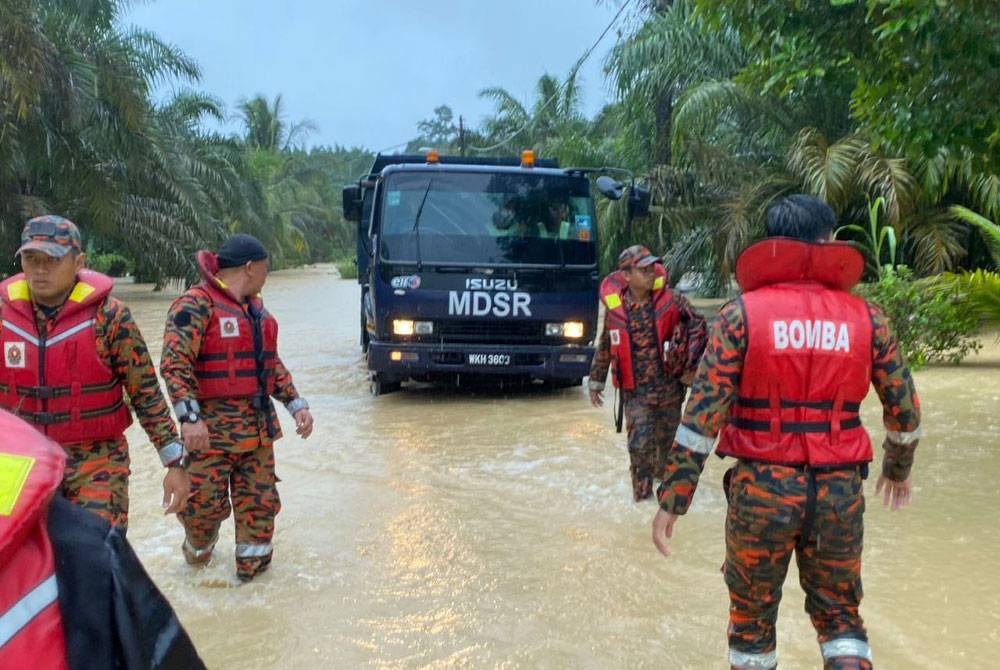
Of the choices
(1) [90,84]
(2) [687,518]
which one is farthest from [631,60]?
(2) [687,518]

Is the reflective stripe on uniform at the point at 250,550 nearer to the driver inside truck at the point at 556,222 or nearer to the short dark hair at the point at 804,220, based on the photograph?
the short dark hair at the point at 804,220

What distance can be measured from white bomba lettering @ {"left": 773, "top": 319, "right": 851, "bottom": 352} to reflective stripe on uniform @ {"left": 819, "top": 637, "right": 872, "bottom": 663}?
3.04 ft

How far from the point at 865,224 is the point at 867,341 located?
46.5 ft

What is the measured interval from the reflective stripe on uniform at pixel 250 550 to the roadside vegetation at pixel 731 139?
423 centimetres

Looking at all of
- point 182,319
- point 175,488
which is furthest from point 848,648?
point 182,319

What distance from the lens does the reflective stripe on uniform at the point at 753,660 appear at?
3275 mm

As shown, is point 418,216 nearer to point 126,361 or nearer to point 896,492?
point 126,361

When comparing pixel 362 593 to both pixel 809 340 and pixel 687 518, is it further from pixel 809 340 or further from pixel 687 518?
pixel 809 340

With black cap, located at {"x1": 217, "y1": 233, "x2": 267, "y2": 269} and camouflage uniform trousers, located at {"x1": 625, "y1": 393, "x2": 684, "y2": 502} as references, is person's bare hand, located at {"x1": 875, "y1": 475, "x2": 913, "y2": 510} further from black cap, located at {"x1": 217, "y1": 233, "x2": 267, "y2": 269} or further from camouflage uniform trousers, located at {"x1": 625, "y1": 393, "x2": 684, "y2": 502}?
black cap, located at {"x1": 217, "y1": 233, "x2": 267, "y2": 269}

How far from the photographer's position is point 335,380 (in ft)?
40.6

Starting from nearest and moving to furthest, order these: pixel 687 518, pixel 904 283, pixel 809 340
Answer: pixel 809 340, pixel 687 518, pixel 904 283

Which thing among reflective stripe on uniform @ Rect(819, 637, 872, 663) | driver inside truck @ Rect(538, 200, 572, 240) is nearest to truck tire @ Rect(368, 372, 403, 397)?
driver inside truck @ Rect(538, 200, 572, 240)

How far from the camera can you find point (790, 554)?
317 cm

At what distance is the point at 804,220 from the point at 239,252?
284cm
